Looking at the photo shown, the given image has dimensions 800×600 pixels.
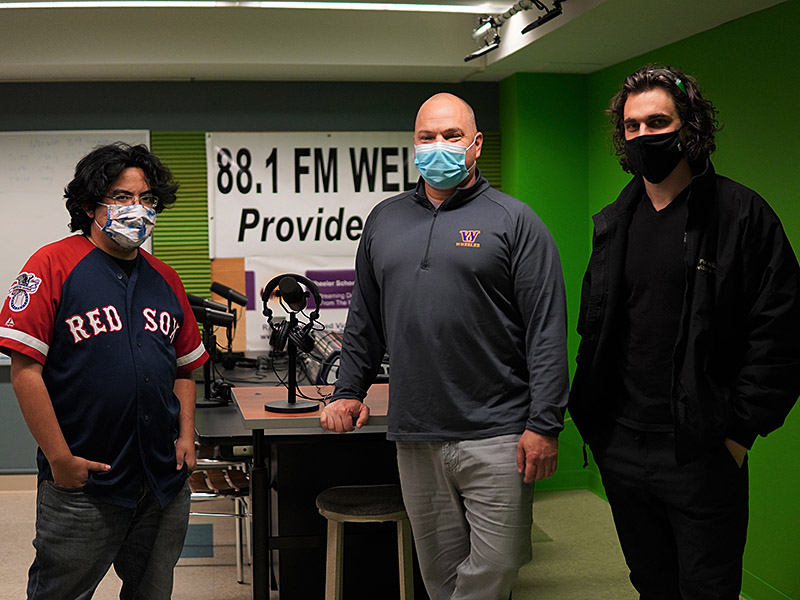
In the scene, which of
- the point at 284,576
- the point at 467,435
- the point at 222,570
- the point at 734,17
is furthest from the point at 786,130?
the point at 222,570

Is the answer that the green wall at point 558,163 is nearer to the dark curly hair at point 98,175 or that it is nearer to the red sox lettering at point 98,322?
the dark curly hair at point 98,175

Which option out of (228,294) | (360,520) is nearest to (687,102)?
(360,520)

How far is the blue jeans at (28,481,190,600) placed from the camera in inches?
86.0

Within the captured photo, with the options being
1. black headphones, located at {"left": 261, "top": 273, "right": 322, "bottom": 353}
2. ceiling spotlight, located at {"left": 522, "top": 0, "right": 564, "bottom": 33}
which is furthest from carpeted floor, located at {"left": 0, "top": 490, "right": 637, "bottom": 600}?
ceiling spotlight, located at {"left": 522, "top": 0, "right": 564, "bottom": 33}

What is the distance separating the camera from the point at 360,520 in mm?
2898

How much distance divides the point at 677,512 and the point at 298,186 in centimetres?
394

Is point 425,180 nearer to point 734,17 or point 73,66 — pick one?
point 734,17

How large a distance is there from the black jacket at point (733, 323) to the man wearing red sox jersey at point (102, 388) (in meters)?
1.27

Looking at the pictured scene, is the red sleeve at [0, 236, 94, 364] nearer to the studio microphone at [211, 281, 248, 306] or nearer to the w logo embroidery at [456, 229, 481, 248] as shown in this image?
the w logo embroidery at [456, 229, 481, 248]

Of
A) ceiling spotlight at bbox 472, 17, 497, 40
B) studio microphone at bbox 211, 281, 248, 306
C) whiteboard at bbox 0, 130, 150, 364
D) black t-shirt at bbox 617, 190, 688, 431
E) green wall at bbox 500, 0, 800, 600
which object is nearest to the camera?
black t-shirt at bbox 617, 190, 688, 431

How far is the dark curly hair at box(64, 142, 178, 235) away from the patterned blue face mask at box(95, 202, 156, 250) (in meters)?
0.05

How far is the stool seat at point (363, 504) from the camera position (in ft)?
9.53

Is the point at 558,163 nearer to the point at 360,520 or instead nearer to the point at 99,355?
the point at 360,520

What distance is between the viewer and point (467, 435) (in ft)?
7.85
